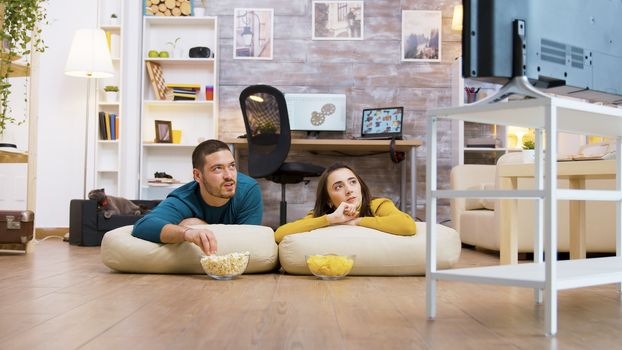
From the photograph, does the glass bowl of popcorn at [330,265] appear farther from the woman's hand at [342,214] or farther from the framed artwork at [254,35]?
the framed artwork at [254,35]

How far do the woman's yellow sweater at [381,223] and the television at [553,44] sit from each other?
1273mm

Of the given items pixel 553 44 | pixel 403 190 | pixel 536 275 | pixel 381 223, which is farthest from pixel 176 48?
pixel 536 275

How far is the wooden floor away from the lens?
164 centimetres

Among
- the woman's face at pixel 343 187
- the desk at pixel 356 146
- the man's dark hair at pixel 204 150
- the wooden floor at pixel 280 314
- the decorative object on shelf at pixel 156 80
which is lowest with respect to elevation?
the wooden floor at pixel 280 314

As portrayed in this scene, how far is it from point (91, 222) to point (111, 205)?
178 mm

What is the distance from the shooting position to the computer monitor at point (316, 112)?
20.4 feet

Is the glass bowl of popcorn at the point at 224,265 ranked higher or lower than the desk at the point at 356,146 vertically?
lower

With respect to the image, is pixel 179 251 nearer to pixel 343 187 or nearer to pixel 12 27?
pixel 343 187

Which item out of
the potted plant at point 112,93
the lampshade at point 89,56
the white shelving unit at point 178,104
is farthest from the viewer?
the white shelving unit at point 178,104

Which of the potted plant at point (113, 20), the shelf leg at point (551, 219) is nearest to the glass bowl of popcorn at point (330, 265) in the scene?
the shelf leg at point (551, 219)

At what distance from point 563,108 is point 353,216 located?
5.61 ft

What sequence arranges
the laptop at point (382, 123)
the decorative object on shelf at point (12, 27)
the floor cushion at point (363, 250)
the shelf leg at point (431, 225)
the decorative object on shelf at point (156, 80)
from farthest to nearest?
the decorative object on shelf at point (156, 80)
the laptop at point (382, 123)
the decorative object on shelf at point (12, 27)
the floor cushion at point (363, 250)
the shelf leg at point (431, 225)

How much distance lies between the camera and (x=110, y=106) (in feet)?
20.7

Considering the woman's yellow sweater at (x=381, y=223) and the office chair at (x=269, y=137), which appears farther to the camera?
the office chair at (x=269, y=137)
